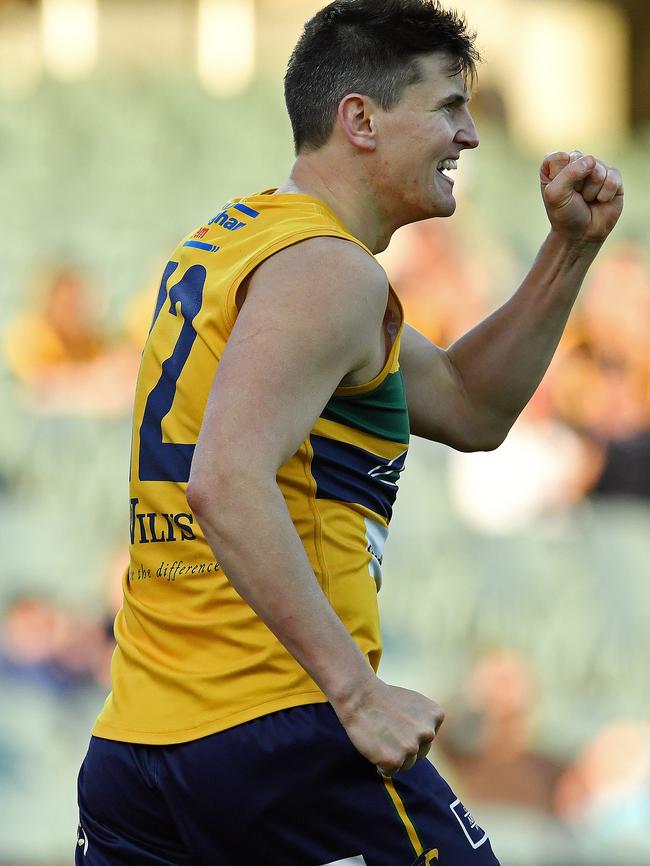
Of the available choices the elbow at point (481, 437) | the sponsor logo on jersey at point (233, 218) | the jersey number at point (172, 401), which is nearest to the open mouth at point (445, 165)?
the sponsor logo on jersey at point (233, 218)

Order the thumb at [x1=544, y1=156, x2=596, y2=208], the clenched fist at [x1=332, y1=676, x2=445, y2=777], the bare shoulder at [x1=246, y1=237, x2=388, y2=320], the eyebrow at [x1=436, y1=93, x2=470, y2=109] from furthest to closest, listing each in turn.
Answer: the thumb at [x1=544, y1=156, x2=596, y2=208] → the eyebrow at [x1=436, y1=93, x2=470, y2=109] → the bare shoulder at [x1=246, y1=237, x2=388, y2=320] → the clenched fist at [x1=332, y1=676, x2=445, y2=777]

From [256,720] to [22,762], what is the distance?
14.5 ft

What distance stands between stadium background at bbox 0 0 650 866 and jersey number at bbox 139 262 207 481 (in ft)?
13.4

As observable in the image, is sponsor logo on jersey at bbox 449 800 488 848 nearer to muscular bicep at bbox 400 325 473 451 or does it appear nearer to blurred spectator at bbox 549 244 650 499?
muscular bicep at bbox 400 325 473 451

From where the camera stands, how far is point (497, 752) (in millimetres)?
6012

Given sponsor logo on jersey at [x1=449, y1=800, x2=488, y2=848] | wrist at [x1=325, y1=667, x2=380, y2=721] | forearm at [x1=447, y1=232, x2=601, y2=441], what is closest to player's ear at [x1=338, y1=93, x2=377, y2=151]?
forearm at [x1=447, y1=232, x2=601, y2=441]

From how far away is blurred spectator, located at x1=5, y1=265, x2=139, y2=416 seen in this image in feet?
20.2

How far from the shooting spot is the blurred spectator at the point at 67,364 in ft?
20.2

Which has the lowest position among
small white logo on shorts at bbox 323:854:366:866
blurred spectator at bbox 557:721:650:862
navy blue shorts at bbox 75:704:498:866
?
blurred spectator at bbox 557:721:650:862

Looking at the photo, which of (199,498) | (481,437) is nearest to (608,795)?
(481,437)

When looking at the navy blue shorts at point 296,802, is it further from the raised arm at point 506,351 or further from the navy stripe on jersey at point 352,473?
the raised arm at point 506,351

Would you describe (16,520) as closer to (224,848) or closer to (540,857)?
(540,857)

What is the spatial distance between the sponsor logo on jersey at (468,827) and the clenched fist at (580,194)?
107 cm

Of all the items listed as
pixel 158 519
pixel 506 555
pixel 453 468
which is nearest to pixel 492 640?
pixel 506 555
